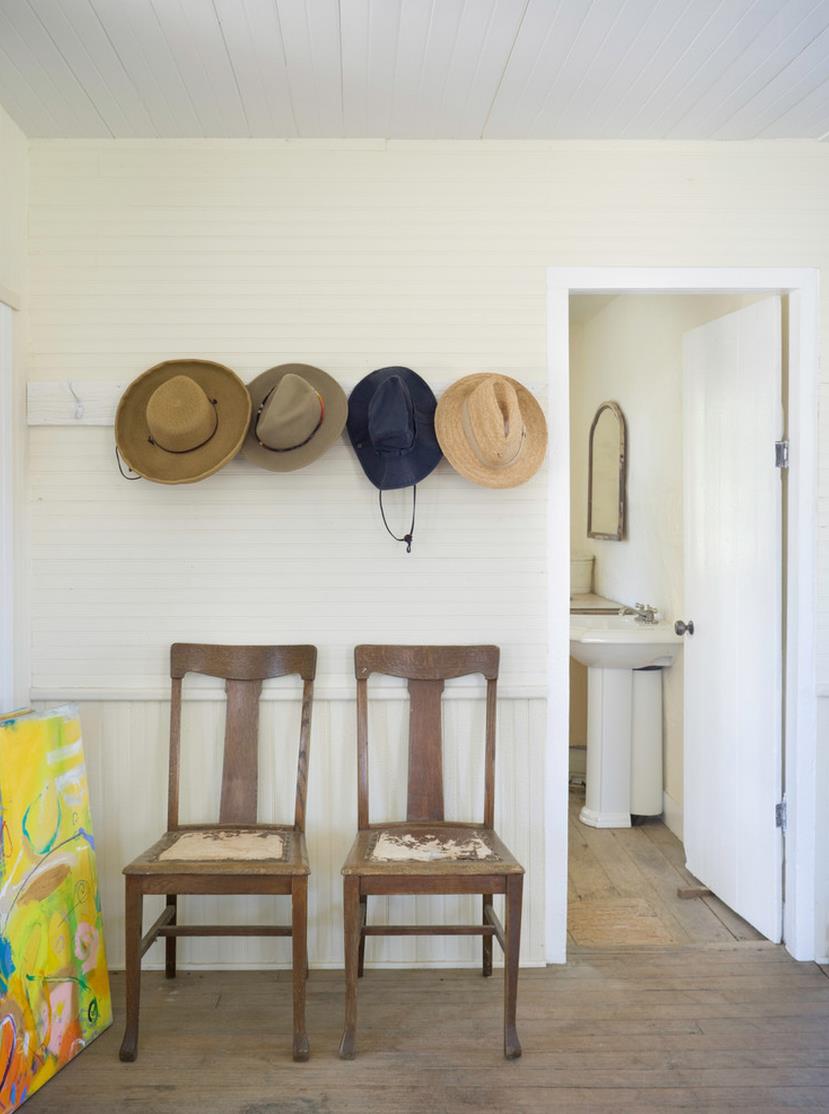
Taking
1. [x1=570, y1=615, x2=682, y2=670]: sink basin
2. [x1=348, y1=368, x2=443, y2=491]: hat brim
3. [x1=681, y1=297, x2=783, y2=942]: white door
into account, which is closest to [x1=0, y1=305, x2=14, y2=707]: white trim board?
[x1=348, y1=368, x2=443, y2=491]: hat brim

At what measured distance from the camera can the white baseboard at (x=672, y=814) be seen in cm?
397

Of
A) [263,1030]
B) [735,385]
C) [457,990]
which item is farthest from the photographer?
[735,385]

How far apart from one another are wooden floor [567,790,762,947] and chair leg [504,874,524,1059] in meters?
0.72

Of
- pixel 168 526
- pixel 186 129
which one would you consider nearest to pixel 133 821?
pixel 168 526

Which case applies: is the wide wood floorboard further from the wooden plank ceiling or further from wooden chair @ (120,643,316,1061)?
the wooden plank ceiling

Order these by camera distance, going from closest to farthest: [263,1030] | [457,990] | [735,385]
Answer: [263,1030]
[457,990]
[735,385]

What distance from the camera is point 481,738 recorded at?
9.39 feet

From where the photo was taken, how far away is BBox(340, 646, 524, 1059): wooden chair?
2336 mm

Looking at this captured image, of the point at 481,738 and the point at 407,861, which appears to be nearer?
the point at 407,861

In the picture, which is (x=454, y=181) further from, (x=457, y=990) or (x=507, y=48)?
(x=457, y=990)

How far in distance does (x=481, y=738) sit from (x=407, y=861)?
59 centimetres

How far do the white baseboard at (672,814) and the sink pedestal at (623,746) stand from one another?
0.03 meters

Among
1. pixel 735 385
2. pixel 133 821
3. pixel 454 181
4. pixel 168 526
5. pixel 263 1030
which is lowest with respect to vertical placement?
pixel 263 1030

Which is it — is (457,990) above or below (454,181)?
below
